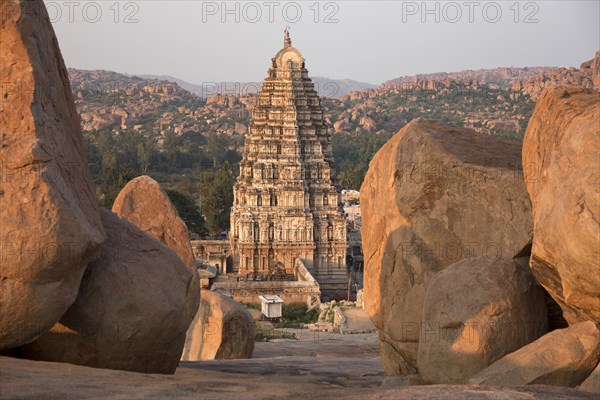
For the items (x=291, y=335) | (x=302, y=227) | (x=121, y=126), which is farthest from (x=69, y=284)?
(x=121, y=126)

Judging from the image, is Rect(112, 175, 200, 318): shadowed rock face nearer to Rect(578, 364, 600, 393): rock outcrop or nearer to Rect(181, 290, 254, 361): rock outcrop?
Rect(181, 290, 254, 361): rock outcrop

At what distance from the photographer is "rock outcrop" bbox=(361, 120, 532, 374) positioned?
894 cm

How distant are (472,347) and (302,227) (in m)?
37.2

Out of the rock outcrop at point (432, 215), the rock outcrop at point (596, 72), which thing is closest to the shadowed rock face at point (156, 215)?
the rock outcrop at point (432, 215)

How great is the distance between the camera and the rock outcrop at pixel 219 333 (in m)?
13.5

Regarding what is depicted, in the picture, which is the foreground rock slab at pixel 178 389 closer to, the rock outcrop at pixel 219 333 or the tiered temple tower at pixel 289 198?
the rock outcrop at pixel 219 333

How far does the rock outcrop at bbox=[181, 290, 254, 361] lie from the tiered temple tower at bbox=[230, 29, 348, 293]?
30436mm

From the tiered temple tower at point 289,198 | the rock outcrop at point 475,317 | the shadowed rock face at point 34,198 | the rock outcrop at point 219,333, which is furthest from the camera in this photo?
the tiered temple tower at point 289,198

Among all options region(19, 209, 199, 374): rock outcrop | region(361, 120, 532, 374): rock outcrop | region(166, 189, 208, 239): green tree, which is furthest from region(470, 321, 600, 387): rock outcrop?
region(166, 189, 208, 239): green tree

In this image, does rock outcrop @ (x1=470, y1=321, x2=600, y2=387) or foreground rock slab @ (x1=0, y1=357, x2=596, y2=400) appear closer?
foreground rock slab @ (x1=0, y1=357, x2=596, y2=400)

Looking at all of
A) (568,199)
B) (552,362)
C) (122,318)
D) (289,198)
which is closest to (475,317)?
(552,362)

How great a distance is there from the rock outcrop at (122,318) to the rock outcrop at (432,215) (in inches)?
80.9

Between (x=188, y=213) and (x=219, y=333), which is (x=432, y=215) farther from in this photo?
(x=188, y=213)

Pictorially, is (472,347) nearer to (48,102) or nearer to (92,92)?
(48,102)
